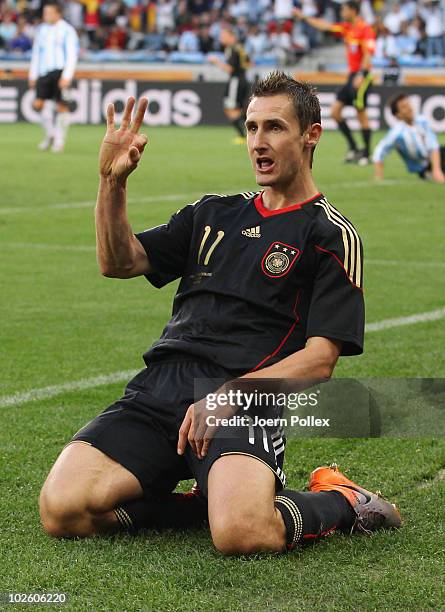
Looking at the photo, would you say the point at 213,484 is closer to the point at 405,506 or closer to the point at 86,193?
the point at 405,506

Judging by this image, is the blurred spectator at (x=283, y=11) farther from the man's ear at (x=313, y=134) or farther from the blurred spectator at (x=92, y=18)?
the man's ear at (x=313, y=134)

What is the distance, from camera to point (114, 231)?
419 cm

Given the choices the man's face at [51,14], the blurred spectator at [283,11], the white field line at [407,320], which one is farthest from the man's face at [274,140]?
the blurred spectator at [283,11]

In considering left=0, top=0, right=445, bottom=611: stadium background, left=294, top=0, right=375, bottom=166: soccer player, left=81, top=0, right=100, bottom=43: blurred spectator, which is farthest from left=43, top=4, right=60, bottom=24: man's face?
left=81, top=0, right=100, bottom=43: blurred spectator

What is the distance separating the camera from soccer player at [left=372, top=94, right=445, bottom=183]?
1574 centimetres

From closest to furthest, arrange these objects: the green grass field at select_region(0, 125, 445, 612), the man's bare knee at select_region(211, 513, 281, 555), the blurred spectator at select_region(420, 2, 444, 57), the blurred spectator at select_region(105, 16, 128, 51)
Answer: the green grass field at select_region(0, 125, 445, 612)
the man's bare knee at select_region(211, 513, 281, 555)
the blurred spectator at select_region(420, 2, 444, 57)
the blurred spectator at select_region(105, 16, 128, 51)

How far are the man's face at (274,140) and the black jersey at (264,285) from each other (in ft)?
0.45

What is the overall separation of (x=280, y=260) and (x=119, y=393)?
1.98 metres

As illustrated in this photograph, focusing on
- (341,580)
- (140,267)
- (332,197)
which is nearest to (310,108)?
(140,267)

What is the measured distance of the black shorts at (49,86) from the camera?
69.4 feet

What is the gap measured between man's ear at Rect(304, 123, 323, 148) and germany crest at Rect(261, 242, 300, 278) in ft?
1.15

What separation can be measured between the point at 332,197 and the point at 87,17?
24.5 meters

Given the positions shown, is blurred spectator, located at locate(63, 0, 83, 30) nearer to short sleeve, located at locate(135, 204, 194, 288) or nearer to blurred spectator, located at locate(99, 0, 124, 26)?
blurred spectator, located at locate(99, 0, 124, 26)

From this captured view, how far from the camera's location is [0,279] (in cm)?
925
